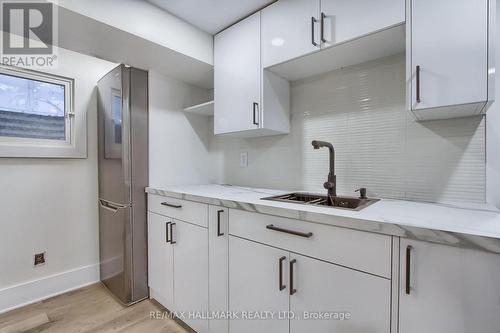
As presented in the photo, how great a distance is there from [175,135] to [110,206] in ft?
2.65

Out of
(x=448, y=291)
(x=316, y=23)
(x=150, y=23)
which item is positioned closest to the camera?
(x=448, y=291)

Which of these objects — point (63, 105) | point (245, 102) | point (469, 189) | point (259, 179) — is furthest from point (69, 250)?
point (469, 189)

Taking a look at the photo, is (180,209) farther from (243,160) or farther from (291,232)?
(291,232)

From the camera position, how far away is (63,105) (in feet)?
6.86

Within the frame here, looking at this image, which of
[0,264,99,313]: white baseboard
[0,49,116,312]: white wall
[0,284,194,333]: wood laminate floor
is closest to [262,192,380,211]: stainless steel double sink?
[0,284,194,333]: wood laminate floor

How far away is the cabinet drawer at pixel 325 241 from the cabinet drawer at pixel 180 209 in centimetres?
32

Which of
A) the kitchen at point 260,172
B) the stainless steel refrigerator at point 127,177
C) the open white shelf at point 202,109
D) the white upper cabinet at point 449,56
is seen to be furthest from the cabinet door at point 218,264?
the white upper cabinet at point 449,56

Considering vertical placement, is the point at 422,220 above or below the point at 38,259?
above

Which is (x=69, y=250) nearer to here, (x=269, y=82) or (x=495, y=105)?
(x=269, y=82)

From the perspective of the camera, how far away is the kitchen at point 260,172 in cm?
86

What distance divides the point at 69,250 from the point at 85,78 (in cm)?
154

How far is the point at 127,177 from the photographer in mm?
1812

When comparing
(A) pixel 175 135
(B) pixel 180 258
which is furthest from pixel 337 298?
(A) pixel 175 135

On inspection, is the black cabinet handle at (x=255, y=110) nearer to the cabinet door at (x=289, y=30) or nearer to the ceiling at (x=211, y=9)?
the cabinet door at (x=289, y=30)
